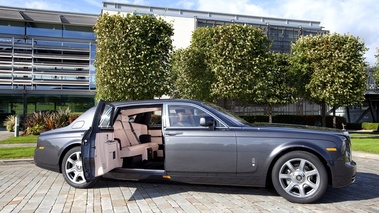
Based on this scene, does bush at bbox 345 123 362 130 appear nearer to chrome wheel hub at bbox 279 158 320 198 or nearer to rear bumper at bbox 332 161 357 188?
rear bumper at bbox 332 161 357 188

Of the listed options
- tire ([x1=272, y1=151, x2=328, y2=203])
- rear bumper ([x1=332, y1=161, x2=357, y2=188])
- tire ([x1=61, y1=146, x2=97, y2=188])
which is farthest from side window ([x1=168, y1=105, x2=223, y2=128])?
rear bumper ([x1=332, y1=161, x2=357, y2=188])

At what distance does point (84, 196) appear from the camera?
16.8 feet

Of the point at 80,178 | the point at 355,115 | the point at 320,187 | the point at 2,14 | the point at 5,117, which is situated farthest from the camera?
the point at 355,115

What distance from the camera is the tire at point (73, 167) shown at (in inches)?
222

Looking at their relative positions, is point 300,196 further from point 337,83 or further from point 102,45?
point 337,83

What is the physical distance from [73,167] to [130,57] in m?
9.46

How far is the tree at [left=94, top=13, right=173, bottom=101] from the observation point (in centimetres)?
1454

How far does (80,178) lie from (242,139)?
119 inches

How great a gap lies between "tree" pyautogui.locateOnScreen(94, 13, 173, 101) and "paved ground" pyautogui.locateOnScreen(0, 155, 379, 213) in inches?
345

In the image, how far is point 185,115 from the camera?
526 centimetres

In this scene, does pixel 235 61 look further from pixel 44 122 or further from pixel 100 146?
pixel 100 146

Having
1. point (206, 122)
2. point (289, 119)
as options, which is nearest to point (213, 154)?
point (206, 122)

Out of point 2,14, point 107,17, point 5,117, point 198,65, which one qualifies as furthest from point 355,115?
point 2,14

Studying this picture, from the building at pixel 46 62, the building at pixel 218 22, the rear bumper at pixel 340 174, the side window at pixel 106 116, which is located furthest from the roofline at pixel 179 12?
the rear bumper at pixel 340 174
